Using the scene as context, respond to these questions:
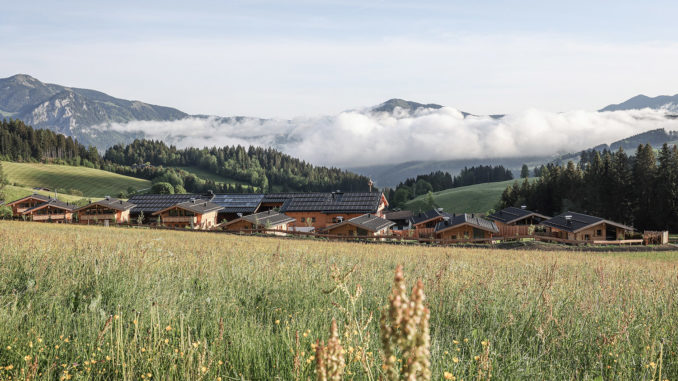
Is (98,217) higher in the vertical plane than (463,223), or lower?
higher

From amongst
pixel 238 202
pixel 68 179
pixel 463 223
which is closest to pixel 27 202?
pixel 238 202

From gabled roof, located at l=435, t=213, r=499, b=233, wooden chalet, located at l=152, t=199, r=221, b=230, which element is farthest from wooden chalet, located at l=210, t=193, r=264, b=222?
gabled roof, located at l=435, t=213, r=499, b=233

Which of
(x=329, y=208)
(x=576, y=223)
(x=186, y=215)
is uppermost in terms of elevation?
(x=329, y=208)

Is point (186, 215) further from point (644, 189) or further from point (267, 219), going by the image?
point (644, 189)

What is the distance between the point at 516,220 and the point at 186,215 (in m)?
63.2

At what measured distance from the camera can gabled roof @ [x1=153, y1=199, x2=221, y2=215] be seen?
84.8 meters

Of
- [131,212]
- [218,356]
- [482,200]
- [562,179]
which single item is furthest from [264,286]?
[482,200]

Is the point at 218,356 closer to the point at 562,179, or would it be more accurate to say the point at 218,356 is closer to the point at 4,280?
the point at 4,280

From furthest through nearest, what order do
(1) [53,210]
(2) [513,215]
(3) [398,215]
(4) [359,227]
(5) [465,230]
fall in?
(3) [398,215] → (1) [53,210] → (2) [513,215] → (4) [359,227] → (5) [465,230]

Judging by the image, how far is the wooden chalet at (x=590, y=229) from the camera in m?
65.9

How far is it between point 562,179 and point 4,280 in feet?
344

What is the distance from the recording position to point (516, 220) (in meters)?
83.4

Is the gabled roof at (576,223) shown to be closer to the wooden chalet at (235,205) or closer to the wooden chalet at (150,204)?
the wooden chalet at (235,205)

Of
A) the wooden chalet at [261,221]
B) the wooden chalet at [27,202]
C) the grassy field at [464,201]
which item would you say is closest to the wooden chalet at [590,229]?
the wooden chalet at [261,221]
